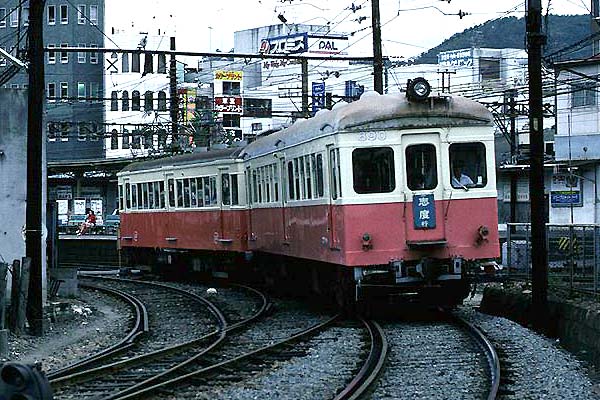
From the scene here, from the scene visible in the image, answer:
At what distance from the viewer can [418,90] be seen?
52.0 feet

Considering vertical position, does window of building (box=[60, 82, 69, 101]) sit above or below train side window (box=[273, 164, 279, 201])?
above

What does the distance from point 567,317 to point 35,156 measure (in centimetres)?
756

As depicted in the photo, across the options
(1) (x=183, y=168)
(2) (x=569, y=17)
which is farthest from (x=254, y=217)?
(2) (x=569, y=17)

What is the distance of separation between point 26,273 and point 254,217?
26.3ft

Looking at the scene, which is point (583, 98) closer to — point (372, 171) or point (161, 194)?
point (161, 194)

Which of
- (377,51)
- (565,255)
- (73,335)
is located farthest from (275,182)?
(377,51)

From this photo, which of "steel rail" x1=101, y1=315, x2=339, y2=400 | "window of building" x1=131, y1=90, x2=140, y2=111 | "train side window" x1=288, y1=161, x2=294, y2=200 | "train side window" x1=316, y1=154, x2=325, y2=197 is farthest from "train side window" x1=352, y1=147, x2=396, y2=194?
"window of building" x1=131, y1=90, x2=140, y2=111

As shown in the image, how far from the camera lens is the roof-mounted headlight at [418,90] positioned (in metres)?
15.8

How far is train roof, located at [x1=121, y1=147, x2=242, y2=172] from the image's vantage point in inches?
966

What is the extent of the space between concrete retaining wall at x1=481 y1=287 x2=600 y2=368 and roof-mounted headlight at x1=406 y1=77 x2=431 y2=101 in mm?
3265

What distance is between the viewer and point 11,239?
1819cm

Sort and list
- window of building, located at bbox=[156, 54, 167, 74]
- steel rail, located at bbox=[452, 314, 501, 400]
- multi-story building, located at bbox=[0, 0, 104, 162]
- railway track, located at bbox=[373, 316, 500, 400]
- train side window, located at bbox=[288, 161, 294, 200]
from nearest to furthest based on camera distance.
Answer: steel rail, located at bbox=[452, 314, 501, 400] < railway track, located at bbox=[373, 316, 500, 400] < train side window, located at bbox=[288, 161, 294, 200] < multi-story building, located at bbox=[0, 0, 104, 162] < window of building, located at bbox=[156, 54, 167, 74]

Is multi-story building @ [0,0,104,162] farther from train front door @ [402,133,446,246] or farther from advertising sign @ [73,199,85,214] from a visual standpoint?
train front door @ [402,133,446,246]

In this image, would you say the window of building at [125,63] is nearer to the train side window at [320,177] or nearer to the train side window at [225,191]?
the train side window at [225,191]
